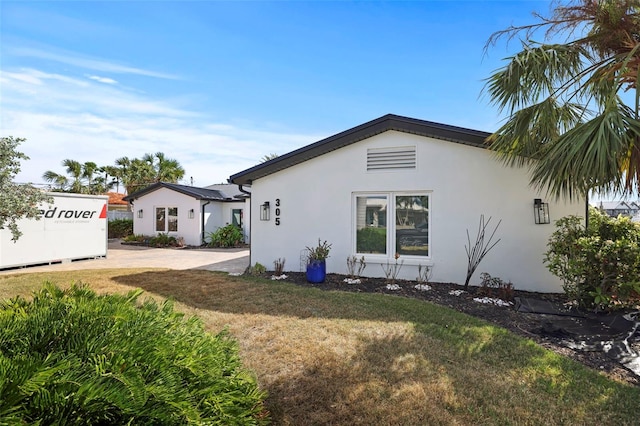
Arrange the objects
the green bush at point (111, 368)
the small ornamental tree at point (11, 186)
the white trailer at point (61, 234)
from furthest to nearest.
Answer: the white trailer at point (61, 234), the small ornamental tree at point (11, 186), the green bush at point (111, 368)

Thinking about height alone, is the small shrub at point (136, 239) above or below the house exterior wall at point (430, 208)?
below

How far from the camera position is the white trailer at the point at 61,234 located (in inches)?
462

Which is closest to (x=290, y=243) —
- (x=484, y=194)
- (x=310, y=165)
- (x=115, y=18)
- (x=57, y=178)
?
(x=310, y=165)

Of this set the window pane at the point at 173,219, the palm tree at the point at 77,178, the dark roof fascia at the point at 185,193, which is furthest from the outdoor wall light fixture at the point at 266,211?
the palm tree at the point at 77,178

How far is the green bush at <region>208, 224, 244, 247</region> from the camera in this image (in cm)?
1883

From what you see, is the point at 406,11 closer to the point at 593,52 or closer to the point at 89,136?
the point at 593,52

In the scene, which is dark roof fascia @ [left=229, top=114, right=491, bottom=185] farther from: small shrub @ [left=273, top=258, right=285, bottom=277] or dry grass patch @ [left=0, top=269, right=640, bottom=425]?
dry grass patch @ [left=0, top=269, right=640, bottom=425]

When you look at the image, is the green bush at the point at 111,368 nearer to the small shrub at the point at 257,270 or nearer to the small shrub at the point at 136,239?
the small shrub at the point at 257,270

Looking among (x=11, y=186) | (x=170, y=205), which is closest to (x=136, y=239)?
(x=170, y=205)

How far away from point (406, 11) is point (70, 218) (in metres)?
14.8

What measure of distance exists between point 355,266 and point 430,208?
8.72 feet

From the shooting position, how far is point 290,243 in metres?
10.1

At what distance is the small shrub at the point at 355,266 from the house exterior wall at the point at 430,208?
16 centimetres

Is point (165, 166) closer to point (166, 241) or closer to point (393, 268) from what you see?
point (166, 241)
